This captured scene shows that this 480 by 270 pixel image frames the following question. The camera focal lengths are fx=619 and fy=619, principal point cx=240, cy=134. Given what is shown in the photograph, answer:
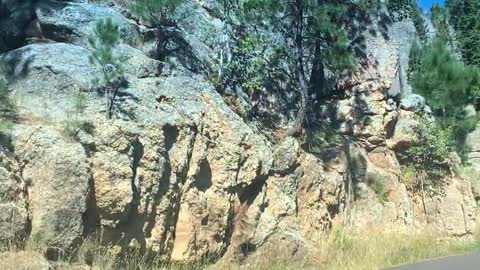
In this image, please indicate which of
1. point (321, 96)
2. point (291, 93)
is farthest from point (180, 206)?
point (321, 96)

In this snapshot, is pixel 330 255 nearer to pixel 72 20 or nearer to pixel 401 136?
pixel 401 136

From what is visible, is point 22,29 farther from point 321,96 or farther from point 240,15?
point 321,96

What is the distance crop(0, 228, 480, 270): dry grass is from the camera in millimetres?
10086

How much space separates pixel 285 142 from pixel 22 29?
7204 mm

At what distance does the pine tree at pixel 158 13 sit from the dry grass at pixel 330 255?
6.14m

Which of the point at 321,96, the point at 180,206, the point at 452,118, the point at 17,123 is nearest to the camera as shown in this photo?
the point at 17,123

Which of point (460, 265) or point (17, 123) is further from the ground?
point (17, 123)

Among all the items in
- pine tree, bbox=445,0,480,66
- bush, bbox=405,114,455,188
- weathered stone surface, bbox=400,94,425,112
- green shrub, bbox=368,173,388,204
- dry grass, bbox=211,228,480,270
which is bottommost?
dry grass, bbox=211,228,480,270

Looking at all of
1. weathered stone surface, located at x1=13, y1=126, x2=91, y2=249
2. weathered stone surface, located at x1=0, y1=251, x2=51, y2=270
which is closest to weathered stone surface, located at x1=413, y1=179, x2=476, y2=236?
weathered stone surface, located at x1=13, y1=126, x2=91, y2=249

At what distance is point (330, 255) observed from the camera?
1505cm

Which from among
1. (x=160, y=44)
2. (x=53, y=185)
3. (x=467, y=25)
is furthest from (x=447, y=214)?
(x=467, y=25)

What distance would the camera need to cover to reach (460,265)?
13461mm

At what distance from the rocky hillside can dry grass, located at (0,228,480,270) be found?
10.1 inches

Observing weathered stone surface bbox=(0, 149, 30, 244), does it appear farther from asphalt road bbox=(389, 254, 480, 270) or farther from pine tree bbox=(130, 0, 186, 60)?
asphalt road bbox=(389, 254, 480, 270)
